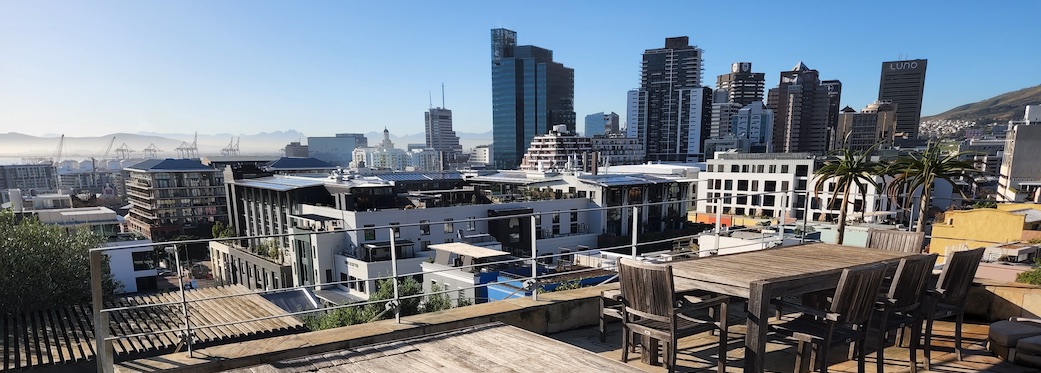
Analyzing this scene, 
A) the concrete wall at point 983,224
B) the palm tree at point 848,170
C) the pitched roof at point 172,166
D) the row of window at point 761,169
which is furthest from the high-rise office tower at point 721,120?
the palm tree at point 848,170

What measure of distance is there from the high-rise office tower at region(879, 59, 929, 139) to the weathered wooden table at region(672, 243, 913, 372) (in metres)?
213

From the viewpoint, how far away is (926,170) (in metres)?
6.50

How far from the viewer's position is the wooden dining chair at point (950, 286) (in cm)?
343

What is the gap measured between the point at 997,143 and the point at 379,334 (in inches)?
5441

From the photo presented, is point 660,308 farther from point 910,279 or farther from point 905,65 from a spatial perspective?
point 905,65

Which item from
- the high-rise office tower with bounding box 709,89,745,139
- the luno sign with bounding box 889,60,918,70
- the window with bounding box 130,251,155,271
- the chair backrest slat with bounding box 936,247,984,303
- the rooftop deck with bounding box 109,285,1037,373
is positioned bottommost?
the window with bounding box 130,251,155,271

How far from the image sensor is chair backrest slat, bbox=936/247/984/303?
11.4ft

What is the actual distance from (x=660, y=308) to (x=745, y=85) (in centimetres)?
19312

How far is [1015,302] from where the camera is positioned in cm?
443

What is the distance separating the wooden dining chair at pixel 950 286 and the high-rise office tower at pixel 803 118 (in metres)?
147

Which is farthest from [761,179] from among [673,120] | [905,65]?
[905,65]

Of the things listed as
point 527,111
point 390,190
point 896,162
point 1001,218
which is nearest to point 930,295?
point 896,162

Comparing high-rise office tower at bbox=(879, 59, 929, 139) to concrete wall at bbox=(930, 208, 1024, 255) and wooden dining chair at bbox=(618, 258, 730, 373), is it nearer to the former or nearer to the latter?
concrete wall at bbox=(930, 208, 1024, 255)

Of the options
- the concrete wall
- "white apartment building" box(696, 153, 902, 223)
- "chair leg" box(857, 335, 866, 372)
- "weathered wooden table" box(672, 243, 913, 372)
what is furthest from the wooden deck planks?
"white apartment building" box(696, 153, 902, 223)
